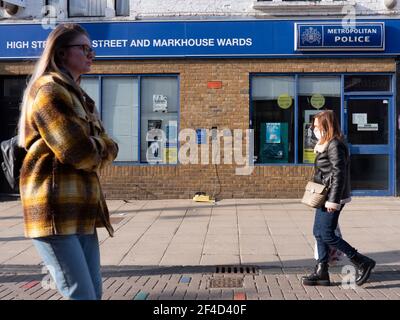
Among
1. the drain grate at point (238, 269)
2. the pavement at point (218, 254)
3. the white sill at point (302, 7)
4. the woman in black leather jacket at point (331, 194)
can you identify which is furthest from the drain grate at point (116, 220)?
the white sill at point (302, 7)

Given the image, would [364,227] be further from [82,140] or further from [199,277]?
[82,140]

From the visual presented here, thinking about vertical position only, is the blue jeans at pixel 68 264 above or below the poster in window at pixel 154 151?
below

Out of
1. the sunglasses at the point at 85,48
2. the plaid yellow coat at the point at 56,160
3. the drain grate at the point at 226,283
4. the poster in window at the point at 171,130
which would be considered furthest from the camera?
the poster in window at the point at 171,130

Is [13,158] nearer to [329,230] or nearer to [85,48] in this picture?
[85,48]

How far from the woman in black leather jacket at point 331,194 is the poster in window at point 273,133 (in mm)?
6608

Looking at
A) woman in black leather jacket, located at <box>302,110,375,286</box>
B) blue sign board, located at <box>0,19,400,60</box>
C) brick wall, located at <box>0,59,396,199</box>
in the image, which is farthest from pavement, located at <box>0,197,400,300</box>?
blue sign board, located at <box>0,19,400,60</box>

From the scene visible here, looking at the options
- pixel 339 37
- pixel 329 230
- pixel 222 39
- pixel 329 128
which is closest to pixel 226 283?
pixel 329 230

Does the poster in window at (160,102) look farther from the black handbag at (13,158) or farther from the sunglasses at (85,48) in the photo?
the black handbag at (13,158)

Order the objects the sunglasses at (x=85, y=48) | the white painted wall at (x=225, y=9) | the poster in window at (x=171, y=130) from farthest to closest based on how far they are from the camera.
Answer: the poster in window at (x=171, y=130) → the white painted wall at (x=225, y=9) → the sunglasses at (x=85, y=48)

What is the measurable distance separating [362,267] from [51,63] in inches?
163

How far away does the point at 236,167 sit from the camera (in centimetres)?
1232

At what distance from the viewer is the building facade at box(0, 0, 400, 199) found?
12.1m

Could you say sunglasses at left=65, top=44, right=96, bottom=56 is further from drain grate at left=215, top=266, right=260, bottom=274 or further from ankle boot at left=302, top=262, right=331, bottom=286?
drain grate at left=215, top=266, right=260, bottom=274

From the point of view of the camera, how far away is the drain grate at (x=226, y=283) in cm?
578
